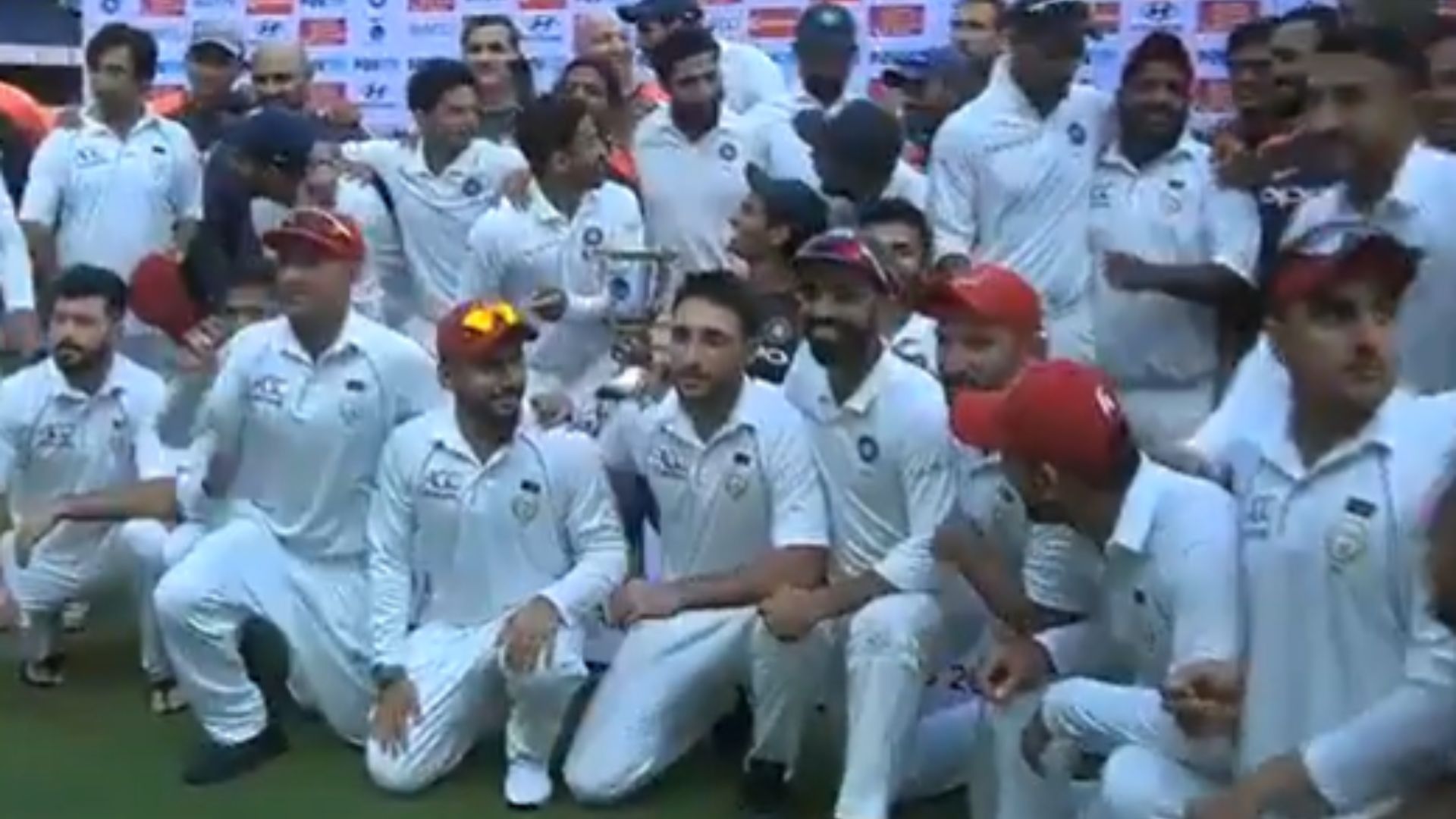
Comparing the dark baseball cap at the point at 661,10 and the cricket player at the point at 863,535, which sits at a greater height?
the dark baseball cap at the point at 661,10

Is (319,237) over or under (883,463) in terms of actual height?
over

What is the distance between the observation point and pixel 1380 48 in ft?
15.3

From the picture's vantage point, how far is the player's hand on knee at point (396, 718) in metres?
6.02

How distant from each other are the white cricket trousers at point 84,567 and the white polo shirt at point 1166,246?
2.66m

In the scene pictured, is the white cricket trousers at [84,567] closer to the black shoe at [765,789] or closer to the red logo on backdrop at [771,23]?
the black shoe at [765,789]

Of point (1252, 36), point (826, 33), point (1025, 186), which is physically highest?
point (1252, 36)

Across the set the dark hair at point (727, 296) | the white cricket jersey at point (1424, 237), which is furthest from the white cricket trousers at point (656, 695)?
the white cricket jersey at point (1424, 237)

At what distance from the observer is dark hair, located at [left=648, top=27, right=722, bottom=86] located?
7.64m

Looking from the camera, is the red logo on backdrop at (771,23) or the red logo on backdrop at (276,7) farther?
the red logo on backdrop at (276,7)

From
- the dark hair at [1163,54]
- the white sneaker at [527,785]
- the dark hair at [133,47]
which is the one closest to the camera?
the white sneaker at [527,785]

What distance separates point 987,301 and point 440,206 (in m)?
3.01

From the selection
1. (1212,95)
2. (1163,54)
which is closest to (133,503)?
(1163,54)

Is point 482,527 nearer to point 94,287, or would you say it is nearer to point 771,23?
point 94,287

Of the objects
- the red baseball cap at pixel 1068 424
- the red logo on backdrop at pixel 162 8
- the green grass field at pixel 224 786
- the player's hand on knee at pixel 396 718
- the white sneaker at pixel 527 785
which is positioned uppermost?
the red baseball cap at pixel 1068 424
